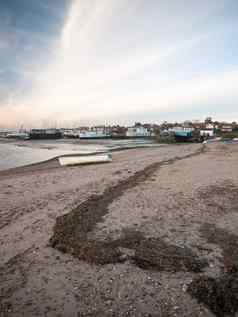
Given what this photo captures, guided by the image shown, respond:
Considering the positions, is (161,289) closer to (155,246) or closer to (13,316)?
(155,246)

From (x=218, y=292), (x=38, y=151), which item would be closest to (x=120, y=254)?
(x=218, y=292)

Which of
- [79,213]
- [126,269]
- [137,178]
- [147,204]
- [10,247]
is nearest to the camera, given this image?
[126,269]

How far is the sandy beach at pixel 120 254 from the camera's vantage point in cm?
361

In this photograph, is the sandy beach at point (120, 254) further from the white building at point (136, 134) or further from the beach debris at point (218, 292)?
the white building at point (136, 134)

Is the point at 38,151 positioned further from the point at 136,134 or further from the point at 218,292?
the point at 136,134

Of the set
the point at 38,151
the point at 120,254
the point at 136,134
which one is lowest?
the point at 38,151

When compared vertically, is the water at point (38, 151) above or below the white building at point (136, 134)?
below

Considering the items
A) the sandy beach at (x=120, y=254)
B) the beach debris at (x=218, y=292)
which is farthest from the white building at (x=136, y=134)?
the beach debris at (x=218, y=292)

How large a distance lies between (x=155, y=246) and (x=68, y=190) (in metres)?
6.21

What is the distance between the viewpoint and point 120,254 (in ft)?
16.4

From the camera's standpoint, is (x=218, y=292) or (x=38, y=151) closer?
(x=218, y=292)

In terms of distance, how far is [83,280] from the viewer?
419cm

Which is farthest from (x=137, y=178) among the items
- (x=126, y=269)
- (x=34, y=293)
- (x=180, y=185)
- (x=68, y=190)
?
(x=34, y=293)

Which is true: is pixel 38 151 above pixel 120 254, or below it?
below
